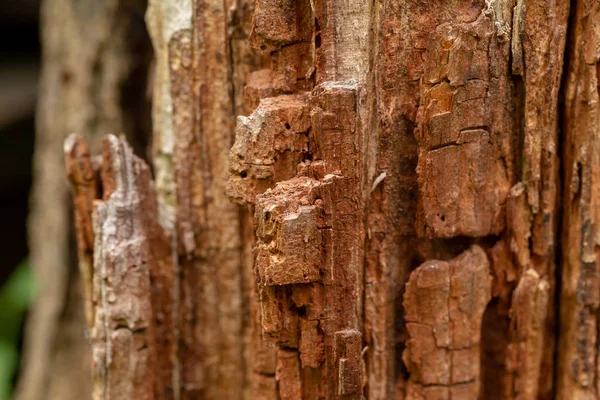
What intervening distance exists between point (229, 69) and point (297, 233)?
583 millimetres

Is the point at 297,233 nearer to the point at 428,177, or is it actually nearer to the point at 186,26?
the point at 428,177

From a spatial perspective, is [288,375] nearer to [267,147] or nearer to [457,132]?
[267,147]

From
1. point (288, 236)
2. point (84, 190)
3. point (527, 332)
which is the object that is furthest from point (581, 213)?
point (84, 190)

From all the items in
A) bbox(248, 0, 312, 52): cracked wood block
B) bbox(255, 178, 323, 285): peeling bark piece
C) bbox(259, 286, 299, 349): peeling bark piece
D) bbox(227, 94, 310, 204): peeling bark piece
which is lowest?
bbox(259, 286, 299, 349): peeling bark piece

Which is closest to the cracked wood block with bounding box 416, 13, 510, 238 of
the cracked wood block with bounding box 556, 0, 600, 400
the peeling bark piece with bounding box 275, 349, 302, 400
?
the cracked wood block with bounding box 556, 0, 600, 400

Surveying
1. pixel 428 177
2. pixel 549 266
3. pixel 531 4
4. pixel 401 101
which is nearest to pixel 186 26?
pixel 401 101

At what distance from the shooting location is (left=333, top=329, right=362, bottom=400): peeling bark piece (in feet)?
4.27

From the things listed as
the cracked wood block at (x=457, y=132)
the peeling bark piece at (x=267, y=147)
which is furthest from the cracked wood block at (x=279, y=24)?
the cracked wood block at (x=457, y=132)

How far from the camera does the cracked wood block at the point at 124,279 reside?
1531 mm

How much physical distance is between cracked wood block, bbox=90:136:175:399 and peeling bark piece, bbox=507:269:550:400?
913mm

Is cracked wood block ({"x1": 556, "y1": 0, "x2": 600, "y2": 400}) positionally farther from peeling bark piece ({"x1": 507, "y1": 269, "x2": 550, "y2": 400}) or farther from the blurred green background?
the blurred green background

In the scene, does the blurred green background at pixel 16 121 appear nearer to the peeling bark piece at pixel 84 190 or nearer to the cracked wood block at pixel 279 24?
the peeling bark piece at pixel 84 190

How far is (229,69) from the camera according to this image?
1615 mm

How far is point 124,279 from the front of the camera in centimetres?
154
